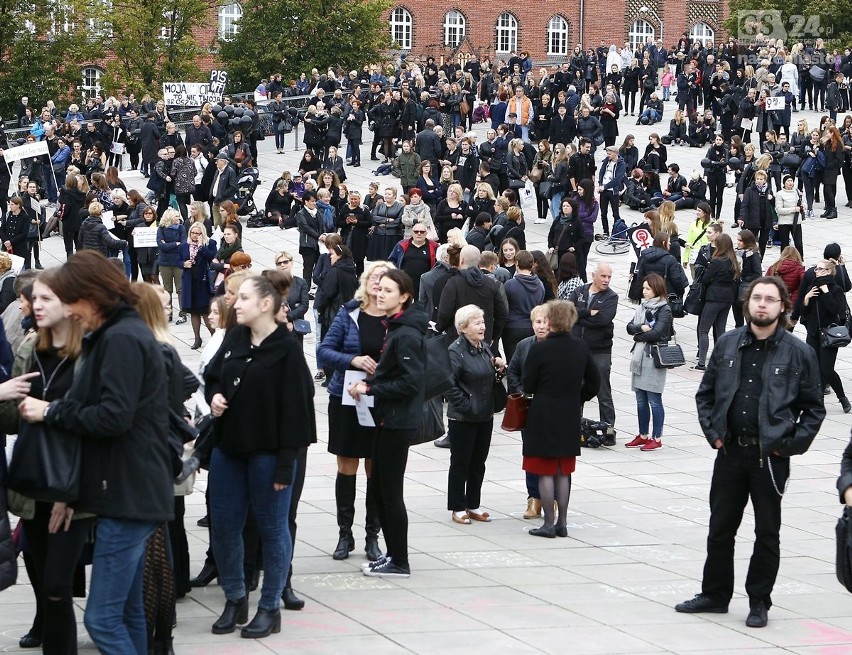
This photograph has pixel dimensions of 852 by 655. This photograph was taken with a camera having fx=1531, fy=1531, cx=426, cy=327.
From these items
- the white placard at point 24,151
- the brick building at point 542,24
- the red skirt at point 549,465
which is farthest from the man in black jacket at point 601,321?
the brick building at point 542,24

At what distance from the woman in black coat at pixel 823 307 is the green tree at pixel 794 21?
4069 centimetres

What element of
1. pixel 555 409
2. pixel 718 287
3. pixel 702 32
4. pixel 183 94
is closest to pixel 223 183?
pixel 718 287

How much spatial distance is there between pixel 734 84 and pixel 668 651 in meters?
33.4

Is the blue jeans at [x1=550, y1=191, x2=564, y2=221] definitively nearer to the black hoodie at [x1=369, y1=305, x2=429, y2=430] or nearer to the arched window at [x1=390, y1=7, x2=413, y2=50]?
the black hoodie at [x1=369, y1=305, x2=429, y2=430]

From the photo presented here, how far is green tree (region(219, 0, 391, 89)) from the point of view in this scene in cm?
4978

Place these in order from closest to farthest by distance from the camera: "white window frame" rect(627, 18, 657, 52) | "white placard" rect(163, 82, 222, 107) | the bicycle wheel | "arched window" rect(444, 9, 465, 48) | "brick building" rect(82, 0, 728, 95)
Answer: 1. the bicycle wheel
2. "white placard" rect(163, 82, 222, 107)
3. "brick building" rect(82, 0, 728, 95)
4. "arched window" rect(444, 9, 465, 48)
5. "white window frame" rect(627, 18, 657, 52)

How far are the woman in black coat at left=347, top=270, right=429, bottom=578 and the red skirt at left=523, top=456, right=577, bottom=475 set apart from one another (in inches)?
71.1

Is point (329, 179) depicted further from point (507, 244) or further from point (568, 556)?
point (568, 556)

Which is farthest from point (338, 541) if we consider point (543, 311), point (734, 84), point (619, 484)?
point (734, 84)

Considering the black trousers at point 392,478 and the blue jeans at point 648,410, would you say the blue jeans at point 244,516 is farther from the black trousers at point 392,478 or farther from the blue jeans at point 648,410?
the blue jeans at point 648,410

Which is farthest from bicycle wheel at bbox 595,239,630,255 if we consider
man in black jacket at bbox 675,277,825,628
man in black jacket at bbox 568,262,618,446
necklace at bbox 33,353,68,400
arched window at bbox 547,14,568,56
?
arched window at bbox 547,14,568,56

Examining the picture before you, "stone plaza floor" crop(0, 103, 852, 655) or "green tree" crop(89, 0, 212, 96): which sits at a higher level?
"green tree" crop(89, 0, 212, 96)

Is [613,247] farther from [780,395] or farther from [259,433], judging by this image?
[259,433]

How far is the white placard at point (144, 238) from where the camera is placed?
20.4 metres
